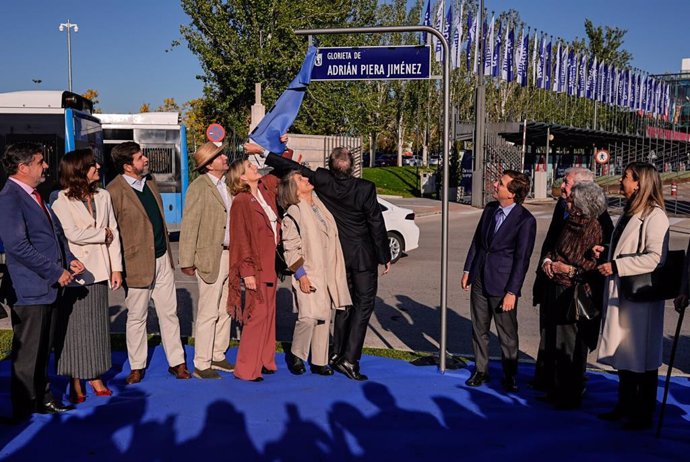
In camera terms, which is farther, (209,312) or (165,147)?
(165,147)

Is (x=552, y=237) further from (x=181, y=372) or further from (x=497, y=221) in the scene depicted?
(x=181, y=372)

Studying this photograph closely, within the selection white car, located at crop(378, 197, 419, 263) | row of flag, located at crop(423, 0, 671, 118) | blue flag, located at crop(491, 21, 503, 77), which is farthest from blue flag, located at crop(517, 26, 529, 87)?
white car, located at crop(378, 197, 419, 263)

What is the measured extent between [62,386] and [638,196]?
15.0 ft

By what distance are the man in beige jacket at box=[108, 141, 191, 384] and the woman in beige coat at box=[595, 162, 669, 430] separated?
3.37 meters

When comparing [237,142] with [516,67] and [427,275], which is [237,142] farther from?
[516,67]

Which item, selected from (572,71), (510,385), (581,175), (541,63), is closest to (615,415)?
(510,385)

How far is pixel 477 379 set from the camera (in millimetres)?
5863

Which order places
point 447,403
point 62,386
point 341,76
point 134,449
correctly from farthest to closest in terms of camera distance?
point 341,76 → point 62,386 → point 447,403 → point 134,449

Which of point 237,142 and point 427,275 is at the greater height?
point 237,142

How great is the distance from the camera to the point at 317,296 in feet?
19.9

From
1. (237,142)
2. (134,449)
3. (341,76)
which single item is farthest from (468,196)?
(134,449)

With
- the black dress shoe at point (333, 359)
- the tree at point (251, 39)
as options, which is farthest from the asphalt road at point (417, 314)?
the tree at point (251, 39)

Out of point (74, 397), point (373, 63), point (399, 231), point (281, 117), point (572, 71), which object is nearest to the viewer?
point (74, 397)

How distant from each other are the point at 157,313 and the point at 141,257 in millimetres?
537
